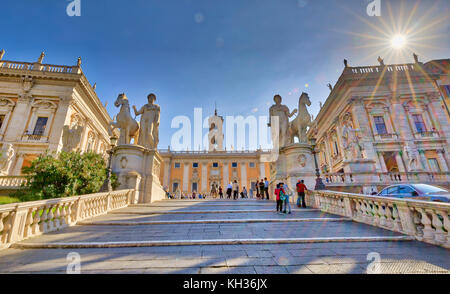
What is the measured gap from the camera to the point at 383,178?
13.7 m

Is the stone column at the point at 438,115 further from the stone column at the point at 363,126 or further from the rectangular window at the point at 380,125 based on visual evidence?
the stone column at the point at 363,126

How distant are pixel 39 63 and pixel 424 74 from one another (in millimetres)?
44572

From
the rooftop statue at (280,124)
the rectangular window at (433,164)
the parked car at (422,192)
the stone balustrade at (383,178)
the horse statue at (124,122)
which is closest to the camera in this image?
the parked car at (422,192)

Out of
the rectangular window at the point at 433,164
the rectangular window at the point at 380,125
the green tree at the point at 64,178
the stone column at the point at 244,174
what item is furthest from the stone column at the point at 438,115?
the green tree at the point at 64,178

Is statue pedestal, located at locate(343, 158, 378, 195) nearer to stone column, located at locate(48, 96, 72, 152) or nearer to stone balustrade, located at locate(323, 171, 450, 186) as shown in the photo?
stone balustrade, located at locate(323, 171, 450, 186)

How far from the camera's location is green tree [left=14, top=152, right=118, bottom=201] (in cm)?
932

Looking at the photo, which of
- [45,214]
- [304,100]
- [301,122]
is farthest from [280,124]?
[45,214]

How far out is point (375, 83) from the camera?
21859 millimetres

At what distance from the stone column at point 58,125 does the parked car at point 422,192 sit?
85.6 feet

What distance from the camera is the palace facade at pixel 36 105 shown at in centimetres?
1866

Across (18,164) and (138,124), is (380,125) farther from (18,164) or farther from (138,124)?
(18,164)

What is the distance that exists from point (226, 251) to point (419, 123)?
27194 mm

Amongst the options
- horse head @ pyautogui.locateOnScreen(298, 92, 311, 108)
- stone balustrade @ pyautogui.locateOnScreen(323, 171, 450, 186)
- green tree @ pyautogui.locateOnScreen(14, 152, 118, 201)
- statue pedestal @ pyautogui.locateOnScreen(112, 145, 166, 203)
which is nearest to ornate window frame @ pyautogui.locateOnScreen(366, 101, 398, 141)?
stone balustrade @ pyautogui.locateOnScreen(323, 171, 450, 186)
